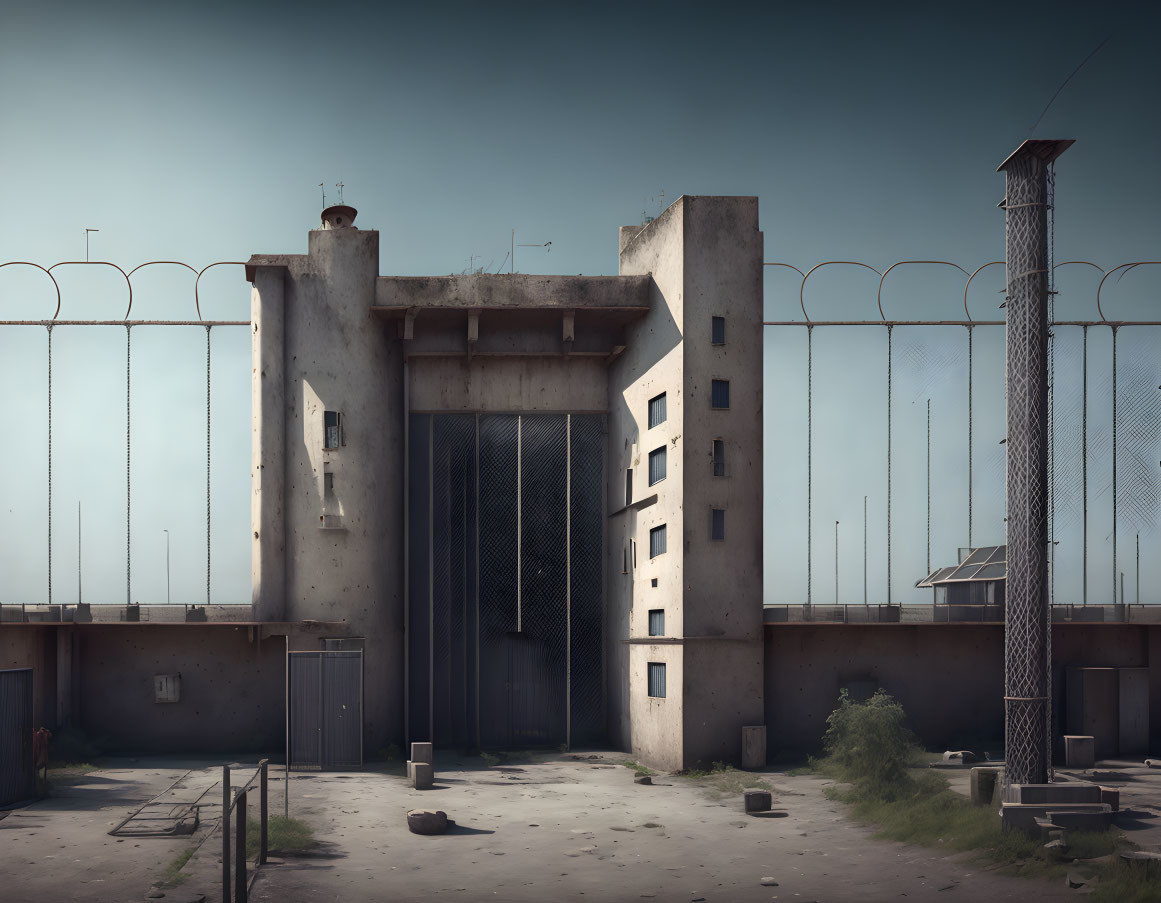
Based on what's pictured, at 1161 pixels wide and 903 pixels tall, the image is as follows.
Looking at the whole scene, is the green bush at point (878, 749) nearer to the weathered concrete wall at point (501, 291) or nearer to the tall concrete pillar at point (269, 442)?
the weathered concrete wall at point (501, 291)

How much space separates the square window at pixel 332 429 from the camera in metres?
28.2

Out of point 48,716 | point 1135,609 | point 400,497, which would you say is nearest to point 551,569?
point 400,497

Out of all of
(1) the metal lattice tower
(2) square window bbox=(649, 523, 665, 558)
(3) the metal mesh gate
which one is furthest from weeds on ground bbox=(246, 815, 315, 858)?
(2) square window bbox=(649, 523, 665, 558)

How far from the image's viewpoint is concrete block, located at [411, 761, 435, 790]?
23.5 meters

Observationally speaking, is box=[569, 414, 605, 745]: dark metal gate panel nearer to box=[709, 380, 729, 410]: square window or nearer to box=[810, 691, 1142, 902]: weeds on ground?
box=[709, 380, 729, 410]: square window

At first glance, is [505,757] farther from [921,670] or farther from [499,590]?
[921,670]

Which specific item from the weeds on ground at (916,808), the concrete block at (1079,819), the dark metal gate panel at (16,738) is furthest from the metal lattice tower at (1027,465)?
the dark metal gate panel at (16,738)

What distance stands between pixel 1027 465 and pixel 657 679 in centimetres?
1196

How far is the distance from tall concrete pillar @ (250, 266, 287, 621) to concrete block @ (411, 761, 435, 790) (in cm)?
657

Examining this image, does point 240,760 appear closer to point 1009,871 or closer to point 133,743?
point 133,743

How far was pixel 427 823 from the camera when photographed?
18.4 meters

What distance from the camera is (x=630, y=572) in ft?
94.4

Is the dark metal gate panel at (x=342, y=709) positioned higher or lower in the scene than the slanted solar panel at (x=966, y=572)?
lower

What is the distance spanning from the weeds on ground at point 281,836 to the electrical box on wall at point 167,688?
40.6 feet
